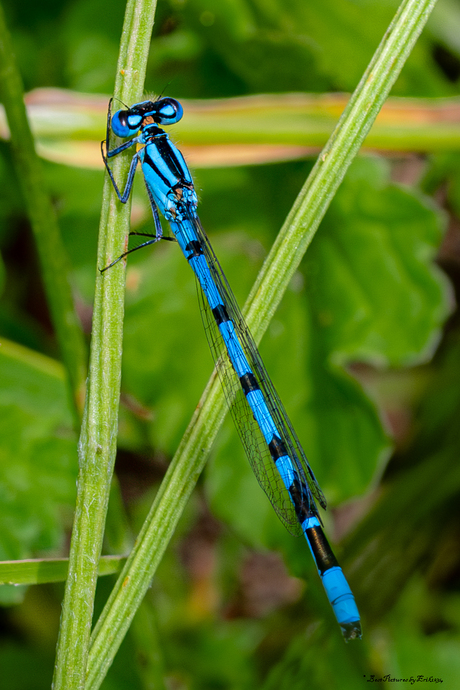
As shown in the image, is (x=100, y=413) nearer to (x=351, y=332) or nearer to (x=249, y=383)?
(x=249, y=383)

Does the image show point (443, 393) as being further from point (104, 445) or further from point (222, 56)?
point (104, 445)

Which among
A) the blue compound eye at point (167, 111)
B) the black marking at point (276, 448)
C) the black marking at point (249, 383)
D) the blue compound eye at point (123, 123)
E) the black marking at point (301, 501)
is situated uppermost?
the blue compound eye at point (167, 111)

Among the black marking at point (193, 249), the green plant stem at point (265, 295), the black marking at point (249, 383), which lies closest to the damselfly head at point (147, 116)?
the black marking at point (193, 249)

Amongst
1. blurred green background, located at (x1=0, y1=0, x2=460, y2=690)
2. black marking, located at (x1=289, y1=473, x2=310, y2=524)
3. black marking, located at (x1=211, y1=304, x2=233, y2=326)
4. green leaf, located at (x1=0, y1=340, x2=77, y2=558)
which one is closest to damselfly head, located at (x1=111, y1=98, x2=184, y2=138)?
blurred green background, located at (x1=0, y1=0, x2=460, y2=690)

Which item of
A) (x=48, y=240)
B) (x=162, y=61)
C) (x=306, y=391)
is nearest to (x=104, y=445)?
(x=48, y=240)

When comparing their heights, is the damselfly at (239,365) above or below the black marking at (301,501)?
above

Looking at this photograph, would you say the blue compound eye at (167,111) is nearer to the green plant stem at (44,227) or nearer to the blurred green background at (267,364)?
the blurred green background at (267,364)
